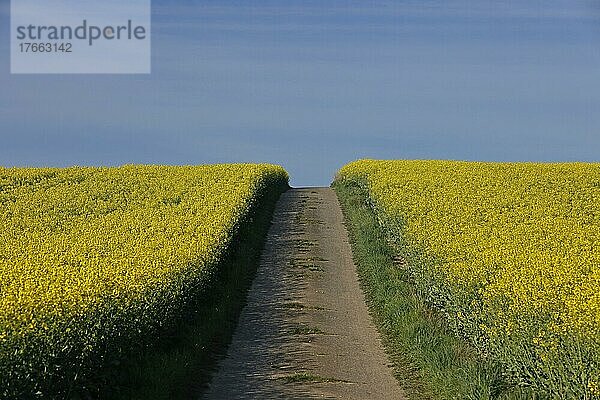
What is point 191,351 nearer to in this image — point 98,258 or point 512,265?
point 98,258

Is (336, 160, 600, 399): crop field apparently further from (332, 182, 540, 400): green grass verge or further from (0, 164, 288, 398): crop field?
(0, 164, 288, 398): crop field

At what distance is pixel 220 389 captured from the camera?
47.4 ft

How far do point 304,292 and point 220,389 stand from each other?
7.51 meters

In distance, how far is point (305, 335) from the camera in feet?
58.9

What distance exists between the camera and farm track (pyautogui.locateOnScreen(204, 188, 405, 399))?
14.7 meters

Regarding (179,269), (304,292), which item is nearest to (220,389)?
(179,269)

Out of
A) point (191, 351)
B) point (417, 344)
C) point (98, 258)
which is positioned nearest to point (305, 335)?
point (417, 344)

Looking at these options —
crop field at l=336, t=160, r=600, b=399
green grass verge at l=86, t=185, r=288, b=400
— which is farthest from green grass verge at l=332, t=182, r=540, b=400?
green grass verge at l=86, t=185, r=288, b=400

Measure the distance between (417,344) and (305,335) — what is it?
263 centimetres

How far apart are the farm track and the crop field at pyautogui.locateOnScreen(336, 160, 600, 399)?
1503mm

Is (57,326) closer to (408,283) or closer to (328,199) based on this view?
(408,283)

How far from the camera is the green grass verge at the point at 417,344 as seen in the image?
13.3m

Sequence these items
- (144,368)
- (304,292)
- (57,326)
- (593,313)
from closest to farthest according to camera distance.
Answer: (57,326), (593,313), (144,368), (304,292)

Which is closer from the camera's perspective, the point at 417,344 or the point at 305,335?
the point at 417,344
